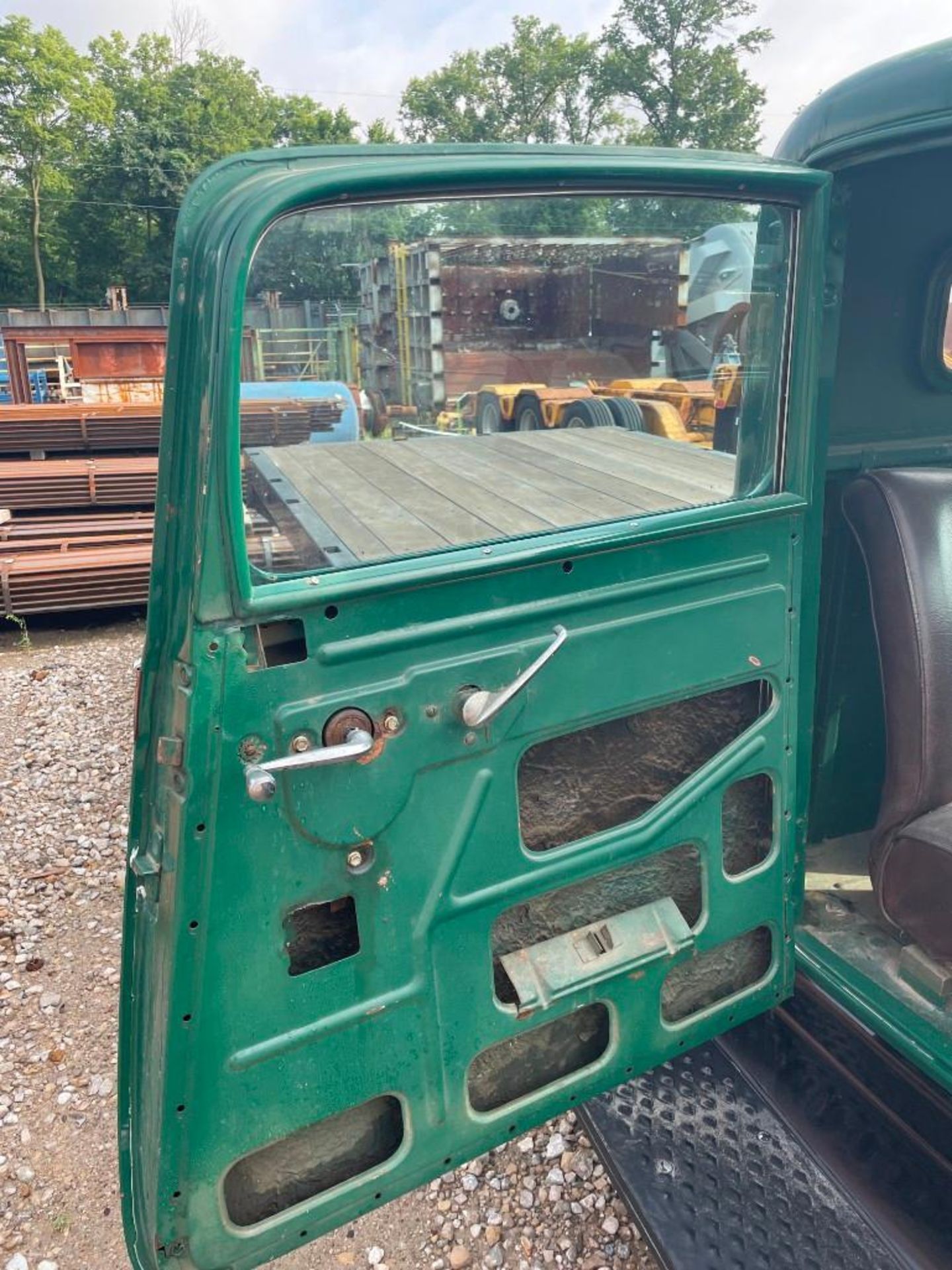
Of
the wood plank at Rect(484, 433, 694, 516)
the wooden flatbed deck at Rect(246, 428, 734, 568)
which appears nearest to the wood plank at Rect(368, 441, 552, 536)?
the wooden flatbed deck at Rect(246, 428, 734, 568)

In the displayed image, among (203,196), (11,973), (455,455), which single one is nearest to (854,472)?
(455,455)

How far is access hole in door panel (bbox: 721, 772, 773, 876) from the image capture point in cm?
190

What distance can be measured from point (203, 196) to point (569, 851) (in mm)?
1230

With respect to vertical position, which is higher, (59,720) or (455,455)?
(455,455)

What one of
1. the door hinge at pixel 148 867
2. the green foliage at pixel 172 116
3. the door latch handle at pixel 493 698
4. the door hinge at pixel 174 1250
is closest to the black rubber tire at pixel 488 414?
the door latch handle at pixel 493 698

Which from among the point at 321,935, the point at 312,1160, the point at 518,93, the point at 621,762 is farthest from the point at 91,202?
the point at 312,1160

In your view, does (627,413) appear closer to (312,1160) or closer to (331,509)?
(331,509)

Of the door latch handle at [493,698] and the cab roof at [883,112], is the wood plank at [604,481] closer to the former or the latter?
the door latch handle at [493,698]

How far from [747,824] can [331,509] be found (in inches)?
42.5

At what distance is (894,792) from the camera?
2.17 meters

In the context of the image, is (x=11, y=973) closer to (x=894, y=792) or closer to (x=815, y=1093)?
(x=815, y=1093)

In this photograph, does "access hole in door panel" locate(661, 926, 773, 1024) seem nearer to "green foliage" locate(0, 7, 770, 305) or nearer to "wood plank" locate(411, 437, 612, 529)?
"wood plank" locate(411, 437, 612, 529)

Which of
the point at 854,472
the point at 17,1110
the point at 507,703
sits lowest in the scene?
the point at 17,1110

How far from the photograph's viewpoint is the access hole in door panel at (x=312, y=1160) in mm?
1489
